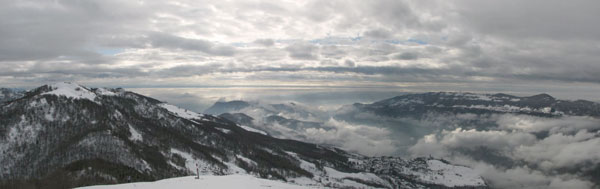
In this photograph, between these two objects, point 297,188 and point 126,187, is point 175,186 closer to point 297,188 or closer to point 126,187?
point 126,187

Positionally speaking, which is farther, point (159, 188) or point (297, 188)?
point (297, 188)

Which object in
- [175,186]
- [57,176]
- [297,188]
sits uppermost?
[175,186]

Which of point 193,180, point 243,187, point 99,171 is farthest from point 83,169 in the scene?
point 243,187

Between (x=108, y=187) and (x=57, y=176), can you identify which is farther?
(x=57, y=176)

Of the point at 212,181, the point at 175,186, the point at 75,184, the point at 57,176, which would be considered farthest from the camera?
the point at 57,176

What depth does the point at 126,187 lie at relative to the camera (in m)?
54.5

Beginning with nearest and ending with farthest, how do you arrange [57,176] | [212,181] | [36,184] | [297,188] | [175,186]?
1. [175,186]
2. [212,181]
3. [297,188]
4. [57,176]
5. [36,184]

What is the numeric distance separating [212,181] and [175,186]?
29.8 feet

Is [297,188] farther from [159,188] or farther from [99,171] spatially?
[99,171]

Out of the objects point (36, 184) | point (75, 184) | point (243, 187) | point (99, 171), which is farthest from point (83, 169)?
point (243, 187)

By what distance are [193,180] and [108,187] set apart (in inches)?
660

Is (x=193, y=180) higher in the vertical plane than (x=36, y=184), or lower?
higher

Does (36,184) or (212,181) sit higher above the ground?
(212,181)

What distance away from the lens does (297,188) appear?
7188 centimetres
